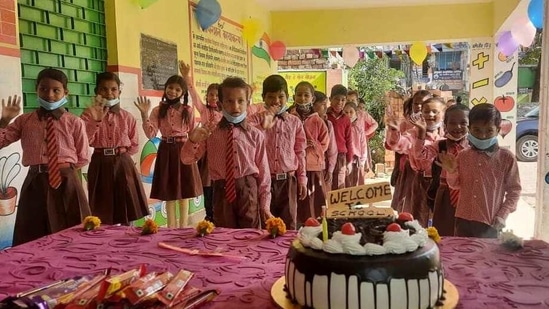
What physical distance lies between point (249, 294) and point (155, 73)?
3376mm

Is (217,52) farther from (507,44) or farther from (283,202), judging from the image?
(507,44)

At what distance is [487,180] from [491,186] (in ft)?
0.11

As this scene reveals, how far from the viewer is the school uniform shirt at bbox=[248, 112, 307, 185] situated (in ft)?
10.9

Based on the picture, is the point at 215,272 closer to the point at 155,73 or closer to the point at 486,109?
the point at 486,109

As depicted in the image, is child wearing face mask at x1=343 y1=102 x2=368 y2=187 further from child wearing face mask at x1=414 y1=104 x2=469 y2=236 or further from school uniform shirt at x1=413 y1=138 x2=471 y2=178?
child wearing face mask at x1=414 y1=104 x2=469 y2=236

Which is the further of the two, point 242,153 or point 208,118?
point 208,118

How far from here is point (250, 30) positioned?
21.8 ft

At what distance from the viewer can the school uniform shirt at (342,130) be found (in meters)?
5.20

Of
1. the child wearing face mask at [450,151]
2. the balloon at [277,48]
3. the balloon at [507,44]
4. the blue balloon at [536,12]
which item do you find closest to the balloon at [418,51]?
the balloon at [507,44]

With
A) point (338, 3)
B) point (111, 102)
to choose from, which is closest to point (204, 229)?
point (111, 102)

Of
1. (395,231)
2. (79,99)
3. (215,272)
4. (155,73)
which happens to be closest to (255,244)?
(215,272)

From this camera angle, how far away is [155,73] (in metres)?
4.54

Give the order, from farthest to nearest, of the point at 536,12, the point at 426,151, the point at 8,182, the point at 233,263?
the point at 536,12 < the point at 426,151 < the point at 8,182 < the point at 233,263

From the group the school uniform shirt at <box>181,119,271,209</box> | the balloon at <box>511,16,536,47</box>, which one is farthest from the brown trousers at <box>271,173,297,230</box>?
the balloon at <box>511,16,536,47</box>
